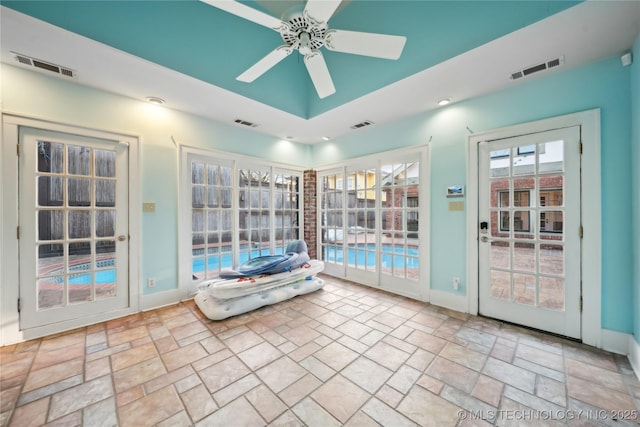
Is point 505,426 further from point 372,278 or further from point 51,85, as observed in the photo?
point 51,85

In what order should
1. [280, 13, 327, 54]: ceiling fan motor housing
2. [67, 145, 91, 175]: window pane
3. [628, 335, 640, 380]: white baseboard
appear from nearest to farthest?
[280, 13, 327, 54]: ceiling fan motor housing < [628, 335, 640, 380]: white baseboard < [67, 145, 91, 175]: window pane

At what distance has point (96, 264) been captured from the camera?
2.76 meters

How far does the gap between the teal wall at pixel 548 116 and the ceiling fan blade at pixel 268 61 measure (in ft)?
7.17

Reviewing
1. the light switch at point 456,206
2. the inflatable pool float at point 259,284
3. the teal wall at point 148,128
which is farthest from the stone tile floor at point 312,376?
the light switch at point 456,206

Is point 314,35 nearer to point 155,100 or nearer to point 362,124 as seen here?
point 362,124

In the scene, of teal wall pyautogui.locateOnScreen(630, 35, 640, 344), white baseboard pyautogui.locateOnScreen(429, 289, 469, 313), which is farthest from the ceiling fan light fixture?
teal wall pyautogui.locateOnScreen(630, 35, 640, 344)

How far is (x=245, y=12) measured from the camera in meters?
1.73

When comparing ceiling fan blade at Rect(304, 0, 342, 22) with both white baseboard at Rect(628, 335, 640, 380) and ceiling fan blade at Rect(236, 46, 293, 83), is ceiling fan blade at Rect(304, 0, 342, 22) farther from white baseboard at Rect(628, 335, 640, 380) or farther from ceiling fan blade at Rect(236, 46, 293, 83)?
white baseboard at Rect(628, 335, 640, 380)

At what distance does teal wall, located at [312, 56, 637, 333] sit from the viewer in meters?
2.13

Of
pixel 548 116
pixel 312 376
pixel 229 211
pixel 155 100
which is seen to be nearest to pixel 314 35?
pixel 155 100

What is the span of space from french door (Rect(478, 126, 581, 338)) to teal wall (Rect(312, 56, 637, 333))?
195 millimetres

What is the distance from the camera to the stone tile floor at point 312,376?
4.89 ft

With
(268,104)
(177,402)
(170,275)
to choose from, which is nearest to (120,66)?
(268,104)

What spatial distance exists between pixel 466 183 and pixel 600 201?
3.66 feet
